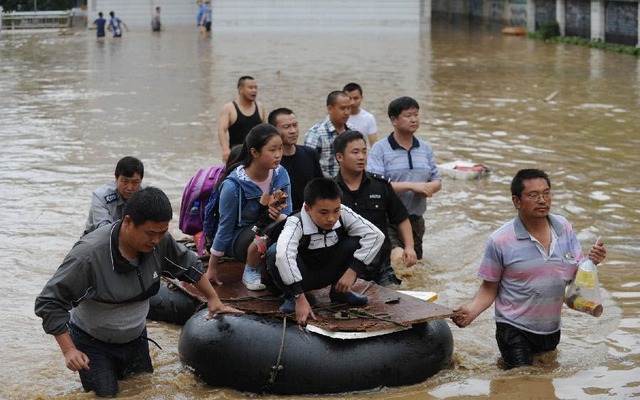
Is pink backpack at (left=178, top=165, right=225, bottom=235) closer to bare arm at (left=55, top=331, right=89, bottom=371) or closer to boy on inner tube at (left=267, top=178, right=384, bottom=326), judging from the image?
boy on inner tube at (left=267, top=178, right=384, bottom=326)

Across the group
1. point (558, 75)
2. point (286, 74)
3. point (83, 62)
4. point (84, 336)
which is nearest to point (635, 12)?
point (558, 75)

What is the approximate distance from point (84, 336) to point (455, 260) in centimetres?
524

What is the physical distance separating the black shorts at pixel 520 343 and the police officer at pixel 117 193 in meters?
2.99

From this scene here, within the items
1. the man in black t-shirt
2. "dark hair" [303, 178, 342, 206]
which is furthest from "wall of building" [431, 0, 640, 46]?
"dark hair" [303, 178, 342, 206]

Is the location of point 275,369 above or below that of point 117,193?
below

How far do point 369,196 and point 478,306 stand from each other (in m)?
1.74

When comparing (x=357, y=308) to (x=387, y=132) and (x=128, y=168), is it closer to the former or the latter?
(x=128, y=168)

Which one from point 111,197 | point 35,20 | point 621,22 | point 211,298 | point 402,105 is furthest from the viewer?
point 35,20

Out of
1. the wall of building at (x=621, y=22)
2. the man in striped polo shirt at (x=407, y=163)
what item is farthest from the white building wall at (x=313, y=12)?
the man in striped polo shirt at (x=407, y=163)

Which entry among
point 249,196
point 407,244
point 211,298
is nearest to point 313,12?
point 407,244

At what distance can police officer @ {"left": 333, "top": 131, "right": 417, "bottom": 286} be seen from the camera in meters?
8.45

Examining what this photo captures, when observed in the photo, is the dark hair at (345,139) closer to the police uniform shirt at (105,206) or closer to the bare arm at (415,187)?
the bare arm at (415,187)

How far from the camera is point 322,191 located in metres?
6.88

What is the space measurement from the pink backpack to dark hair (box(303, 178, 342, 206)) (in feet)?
6.62
